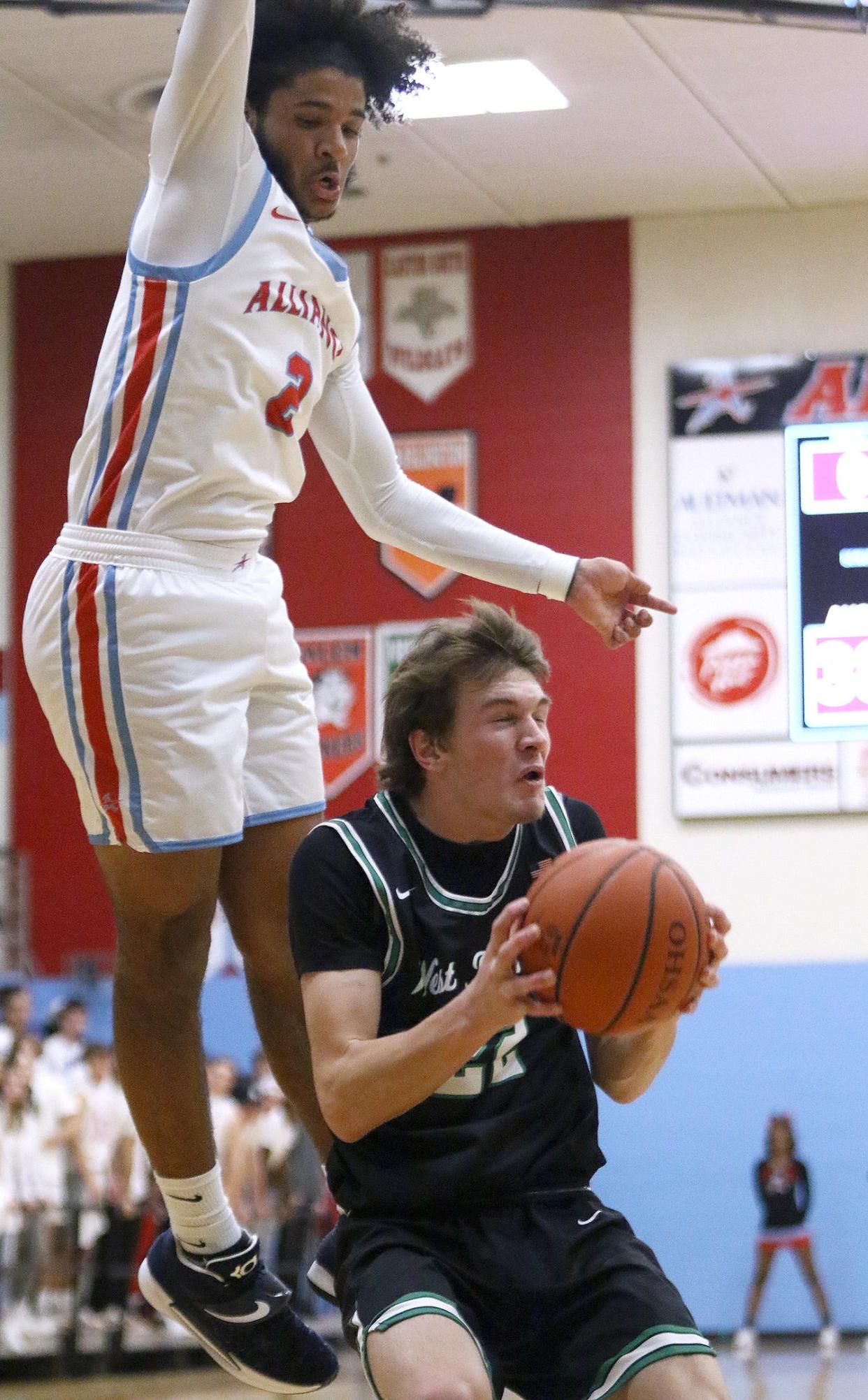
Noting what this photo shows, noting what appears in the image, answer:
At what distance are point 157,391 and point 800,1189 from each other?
720 centimetres

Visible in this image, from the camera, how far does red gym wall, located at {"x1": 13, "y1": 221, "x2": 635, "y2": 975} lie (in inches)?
379

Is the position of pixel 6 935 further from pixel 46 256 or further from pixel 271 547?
pixel 46 256

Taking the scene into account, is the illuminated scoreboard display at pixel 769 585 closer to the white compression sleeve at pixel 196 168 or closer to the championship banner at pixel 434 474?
the championship banner at pixel 434 474

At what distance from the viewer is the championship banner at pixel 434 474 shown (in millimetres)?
9875

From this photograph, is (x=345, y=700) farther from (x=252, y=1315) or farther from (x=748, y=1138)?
(x=252, y=1315)

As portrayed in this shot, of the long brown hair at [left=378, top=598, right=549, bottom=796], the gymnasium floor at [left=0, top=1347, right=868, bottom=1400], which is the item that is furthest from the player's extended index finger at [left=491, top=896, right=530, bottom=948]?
the gymnasium floor at [left=0, top=1347, right=868, bottom=1400]

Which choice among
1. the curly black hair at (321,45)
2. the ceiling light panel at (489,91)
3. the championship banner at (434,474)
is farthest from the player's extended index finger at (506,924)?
the championship banner at (434,474)

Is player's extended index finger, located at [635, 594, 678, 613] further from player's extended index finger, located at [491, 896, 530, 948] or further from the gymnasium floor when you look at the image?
the gymnasium floor

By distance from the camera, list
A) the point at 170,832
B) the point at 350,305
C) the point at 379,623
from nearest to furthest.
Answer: the point at 170,832
the point at 350,305
the point at 379,623

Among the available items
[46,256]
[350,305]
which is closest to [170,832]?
[350,305]

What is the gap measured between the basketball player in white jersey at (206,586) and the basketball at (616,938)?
621 mm

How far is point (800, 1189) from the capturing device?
30.0 feet

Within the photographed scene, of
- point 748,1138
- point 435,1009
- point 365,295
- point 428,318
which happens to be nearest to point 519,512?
point 428,318

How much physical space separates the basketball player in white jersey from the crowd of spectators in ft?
18.6
